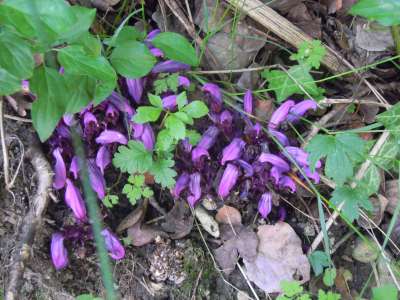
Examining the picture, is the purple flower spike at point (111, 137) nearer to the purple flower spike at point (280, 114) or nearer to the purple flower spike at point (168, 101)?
the purple flower spike at point (168, 101)

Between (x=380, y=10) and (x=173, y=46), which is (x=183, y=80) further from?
(x=380, y=10)

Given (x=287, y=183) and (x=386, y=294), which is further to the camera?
(x=287, y=183)

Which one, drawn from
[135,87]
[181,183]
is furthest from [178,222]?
[135,87]

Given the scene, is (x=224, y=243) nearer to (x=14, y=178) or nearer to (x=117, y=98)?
(x=117, y=98)

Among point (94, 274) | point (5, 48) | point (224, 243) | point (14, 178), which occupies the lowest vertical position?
point (94, 274)

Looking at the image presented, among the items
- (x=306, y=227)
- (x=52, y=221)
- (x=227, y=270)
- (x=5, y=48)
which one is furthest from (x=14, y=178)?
(x=306, y=227)

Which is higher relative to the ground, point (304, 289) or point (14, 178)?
point (14, 178)
